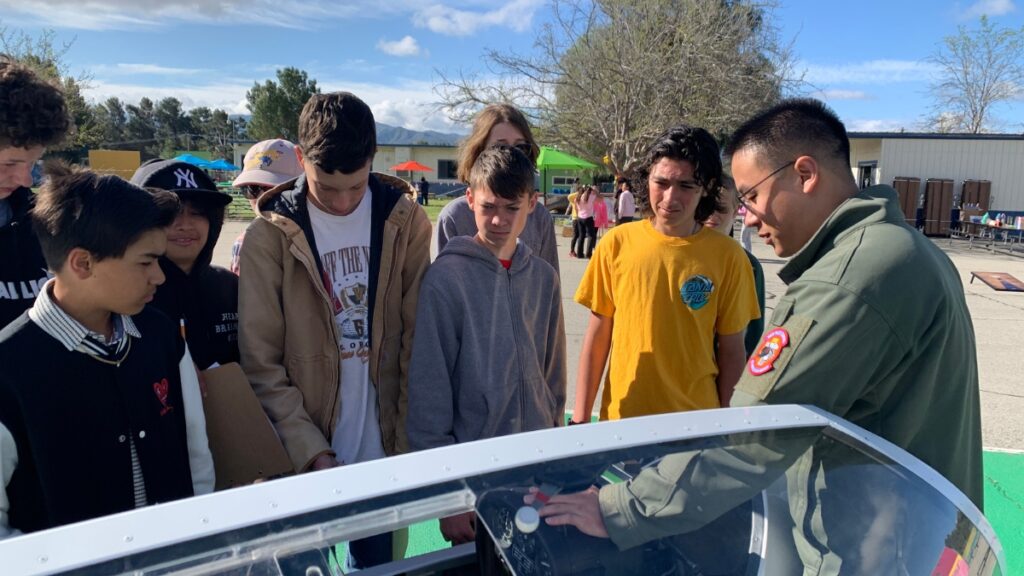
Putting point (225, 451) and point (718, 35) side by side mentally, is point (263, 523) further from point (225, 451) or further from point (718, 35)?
point (718, 35)

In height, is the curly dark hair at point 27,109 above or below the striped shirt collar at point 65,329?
above

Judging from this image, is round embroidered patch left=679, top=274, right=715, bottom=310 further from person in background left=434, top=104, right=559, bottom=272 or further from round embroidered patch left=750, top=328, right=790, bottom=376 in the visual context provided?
round embroidered patch left=750, top=328, right=790, bottom=376

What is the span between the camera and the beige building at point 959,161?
21031mm

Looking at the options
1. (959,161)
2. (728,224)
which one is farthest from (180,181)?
(959,161)

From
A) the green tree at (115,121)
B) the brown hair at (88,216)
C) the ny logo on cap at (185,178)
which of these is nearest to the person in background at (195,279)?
the ny logo on cap at (185,178)

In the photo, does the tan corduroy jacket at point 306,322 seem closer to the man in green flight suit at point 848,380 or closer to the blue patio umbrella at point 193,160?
the blue patio umbrella at point 193,160

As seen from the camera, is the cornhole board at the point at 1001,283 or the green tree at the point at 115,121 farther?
the green tree at the point at 115,121

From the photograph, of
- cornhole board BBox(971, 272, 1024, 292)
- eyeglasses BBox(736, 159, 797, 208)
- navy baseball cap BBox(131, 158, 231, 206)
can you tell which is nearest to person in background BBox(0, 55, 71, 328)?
navy baseball cap BBox(131, 158, 231, 206)

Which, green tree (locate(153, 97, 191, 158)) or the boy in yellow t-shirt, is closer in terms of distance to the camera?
the boy in yellow t-shirt

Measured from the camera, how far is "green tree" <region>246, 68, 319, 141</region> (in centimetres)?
4853

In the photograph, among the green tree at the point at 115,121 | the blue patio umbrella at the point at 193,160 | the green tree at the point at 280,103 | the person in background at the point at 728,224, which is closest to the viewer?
the blue patio umbrella at the point at 193,160

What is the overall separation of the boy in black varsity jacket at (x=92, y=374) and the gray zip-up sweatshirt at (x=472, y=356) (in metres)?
0.70

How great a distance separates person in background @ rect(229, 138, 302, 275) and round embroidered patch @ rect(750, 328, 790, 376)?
2.71 meters

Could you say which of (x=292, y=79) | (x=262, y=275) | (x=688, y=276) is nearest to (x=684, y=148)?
(x=688, y=276)
